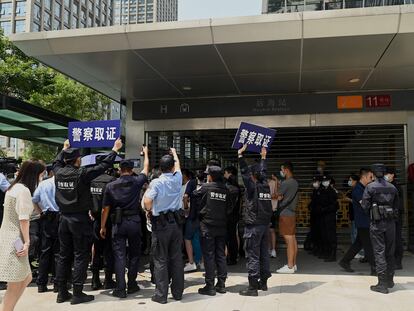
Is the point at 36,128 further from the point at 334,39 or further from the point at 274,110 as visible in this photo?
the point at 334,39

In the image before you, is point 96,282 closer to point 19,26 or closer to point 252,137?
point 252,137

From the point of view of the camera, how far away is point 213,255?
5.68 m

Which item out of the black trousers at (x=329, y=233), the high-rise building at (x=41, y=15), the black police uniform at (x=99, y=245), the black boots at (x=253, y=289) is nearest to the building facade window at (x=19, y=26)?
the high-rise building at (x=41, y=15)

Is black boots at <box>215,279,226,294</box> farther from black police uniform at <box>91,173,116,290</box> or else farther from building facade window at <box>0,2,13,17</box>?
building facade window at <box>0,2,13,17</box>

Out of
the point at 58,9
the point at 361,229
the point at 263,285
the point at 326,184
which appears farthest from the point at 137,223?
the point at 58,9

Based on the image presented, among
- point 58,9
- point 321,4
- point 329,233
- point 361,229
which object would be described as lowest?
point 329,233

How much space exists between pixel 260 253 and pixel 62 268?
2530 mm

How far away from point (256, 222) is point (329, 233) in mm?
2976

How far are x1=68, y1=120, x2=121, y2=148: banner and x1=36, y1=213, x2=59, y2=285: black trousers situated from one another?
1.13 meters

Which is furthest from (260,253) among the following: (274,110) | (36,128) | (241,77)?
(36,128)

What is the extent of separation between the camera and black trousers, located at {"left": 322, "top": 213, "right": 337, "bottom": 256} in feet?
26.4

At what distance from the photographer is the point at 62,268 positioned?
5.36 metres

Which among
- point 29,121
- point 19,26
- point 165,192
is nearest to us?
point 165,192

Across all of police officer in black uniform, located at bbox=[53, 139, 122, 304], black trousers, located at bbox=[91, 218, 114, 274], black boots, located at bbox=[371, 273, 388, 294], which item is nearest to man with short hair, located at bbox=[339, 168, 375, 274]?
black boots, located at bbox=[371, 273, 388, 294]
